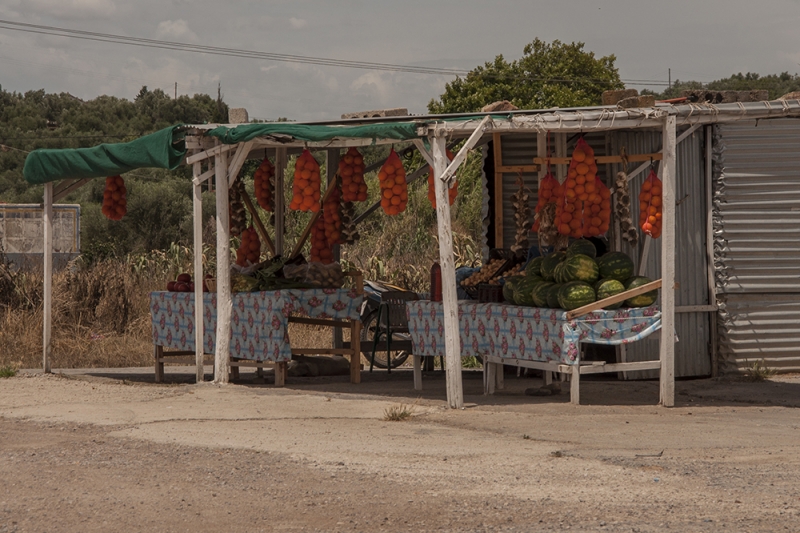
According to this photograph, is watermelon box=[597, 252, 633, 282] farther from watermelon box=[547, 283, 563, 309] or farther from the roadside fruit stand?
watermelon box=[547, 283, 563, 309]

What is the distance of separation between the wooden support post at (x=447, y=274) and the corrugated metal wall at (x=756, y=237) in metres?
4.18

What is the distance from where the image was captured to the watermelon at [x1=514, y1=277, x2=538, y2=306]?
36.4 ft

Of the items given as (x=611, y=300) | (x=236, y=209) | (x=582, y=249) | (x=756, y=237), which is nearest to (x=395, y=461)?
(x=611, y=300)

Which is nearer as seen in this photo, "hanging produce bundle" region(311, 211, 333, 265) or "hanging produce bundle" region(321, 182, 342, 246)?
"hanging produce bundle" region(321, 182, 342, 246)

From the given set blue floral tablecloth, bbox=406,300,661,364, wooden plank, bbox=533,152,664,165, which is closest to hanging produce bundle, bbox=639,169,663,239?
wooden plank, bbox=533,152,664,165

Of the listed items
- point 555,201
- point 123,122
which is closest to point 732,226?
point 555,201

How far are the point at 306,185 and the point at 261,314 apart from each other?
162cm

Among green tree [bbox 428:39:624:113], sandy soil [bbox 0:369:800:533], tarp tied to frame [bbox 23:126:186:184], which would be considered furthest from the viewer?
green tree [bbox 428:39:624:113]

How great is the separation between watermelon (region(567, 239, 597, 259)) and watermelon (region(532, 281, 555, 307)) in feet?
1.35

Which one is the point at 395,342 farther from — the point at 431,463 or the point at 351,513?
the point at 351,513

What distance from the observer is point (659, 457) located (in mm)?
8055

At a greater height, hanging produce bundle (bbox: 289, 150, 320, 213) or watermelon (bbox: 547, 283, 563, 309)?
hanging produce bundle (bbox: 289, 150, 320, 213)

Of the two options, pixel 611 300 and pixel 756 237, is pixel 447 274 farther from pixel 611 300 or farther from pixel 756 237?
pixel 756 237

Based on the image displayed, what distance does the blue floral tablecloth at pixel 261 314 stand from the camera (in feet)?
40.4
